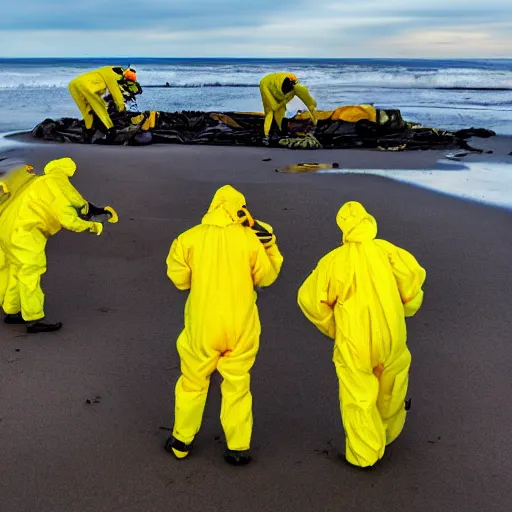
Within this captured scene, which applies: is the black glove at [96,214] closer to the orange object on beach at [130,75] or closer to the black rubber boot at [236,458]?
the black rubber boot at [236,458]

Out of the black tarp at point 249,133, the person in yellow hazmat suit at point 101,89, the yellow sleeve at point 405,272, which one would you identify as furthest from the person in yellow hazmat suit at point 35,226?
the black tarp at point 249,133

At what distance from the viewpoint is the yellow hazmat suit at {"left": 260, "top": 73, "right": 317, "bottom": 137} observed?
13094mm

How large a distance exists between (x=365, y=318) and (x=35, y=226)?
8.99 feet

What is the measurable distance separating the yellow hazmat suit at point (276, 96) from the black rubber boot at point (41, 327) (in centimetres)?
896

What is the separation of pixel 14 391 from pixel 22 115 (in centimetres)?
1595

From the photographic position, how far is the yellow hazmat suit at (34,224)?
4863 mm

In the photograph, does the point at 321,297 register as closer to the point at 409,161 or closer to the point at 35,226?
the point at 35,226

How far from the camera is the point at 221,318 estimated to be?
3336 millimetres

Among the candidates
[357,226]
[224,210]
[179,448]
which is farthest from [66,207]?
[357,226]

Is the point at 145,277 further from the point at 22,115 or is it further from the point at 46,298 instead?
the point at 22,115

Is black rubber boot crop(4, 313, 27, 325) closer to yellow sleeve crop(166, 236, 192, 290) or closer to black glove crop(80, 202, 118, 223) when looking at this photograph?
black glove crop(80, 202, 118, 223)

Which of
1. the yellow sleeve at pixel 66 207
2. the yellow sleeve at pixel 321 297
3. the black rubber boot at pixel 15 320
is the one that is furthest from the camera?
the black rubber boot at pixel 15 320

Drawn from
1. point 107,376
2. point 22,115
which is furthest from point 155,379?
point 22,115

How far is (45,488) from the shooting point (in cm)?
323
